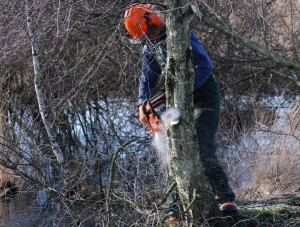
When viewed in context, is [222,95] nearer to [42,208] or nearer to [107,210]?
[42,208]

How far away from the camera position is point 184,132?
4000 mm

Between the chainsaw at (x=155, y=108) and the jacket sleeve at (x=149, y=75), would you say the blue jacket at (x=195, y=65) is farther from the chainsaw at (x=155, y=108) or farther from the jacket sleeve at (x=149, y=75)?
the chainsaw at (x=155, y=108)

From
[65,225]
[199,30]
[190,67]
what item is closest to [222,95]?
[199,30]

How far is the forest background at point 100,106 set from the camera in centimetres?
607

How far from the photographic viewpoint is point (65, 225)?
5.31 metres

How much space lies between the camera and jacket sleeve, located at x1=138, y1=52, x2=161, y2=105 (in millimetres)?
4640

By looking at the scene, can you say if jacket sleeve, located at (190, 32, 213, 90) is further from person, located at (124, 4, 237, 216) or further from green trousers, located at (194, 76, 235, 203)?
green trousers, located at (194, 76, 235, 203)

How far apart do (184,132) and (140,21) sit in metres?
0.90

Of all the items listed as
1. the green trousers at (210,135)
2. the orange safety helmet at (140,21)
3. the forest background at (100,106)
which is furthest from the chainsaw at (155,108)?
the forest background at (100,106)

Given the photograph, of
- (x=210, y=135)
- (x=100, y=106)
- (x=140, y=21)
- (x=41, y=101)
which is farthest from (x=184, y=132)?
(x=100, y=106)

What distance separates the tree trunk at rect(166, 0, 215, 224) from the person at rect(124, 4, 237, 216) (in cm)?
25

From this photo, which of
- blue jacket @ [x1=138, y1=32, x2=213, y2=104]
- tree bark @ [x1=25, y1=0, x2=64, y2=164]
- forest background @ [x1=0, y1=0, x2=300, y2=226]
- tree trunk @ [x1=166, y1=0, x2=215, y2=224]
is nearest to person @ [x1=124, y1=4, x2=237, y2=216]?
blue jacket @ [x1=138, y1=32, x2=213, y2=104]

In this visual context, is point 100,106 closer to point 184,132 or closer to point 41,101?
point 41,101

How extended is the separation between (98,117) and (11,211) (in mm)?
1726
